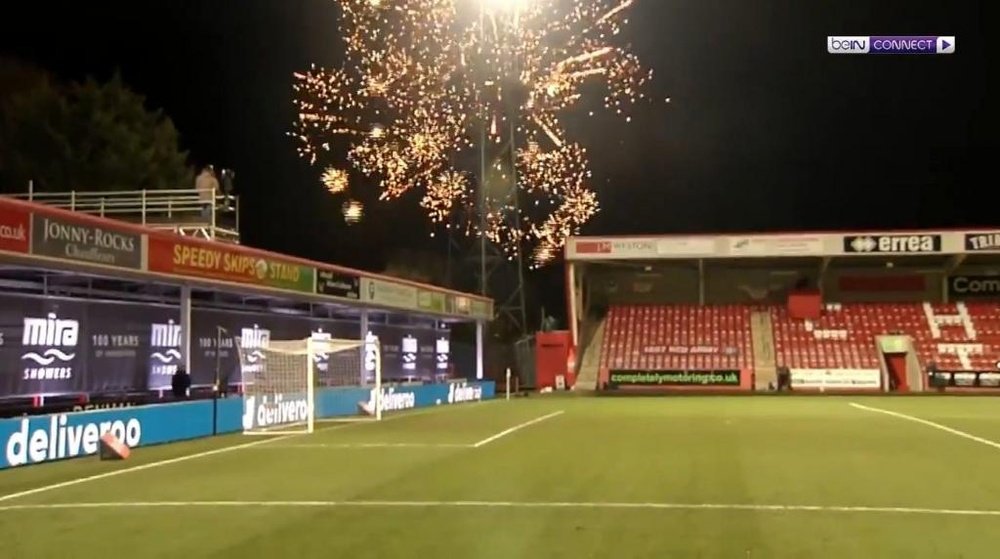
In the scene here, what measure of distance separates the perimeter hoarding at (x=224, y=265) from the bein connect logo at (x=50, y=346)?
2.22 m

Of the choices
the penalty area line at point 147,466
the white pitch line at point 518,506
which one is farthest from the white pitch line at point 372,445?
the white pitch line at point 518,506

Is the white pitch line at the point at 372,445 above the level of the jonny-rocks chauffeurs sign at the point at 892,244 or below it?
below

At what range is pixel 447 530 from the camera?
425 inches

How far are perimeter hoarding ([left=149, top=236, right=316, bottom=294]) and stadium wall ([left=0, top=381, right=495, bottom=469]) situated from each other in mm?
2963

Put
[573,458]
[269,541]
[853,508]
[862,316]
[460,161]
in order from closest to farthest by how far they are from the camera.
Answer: [269,541], [853,508], [573,458], [460,161], [862,316]

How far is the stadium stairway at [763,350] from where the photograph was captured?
52344 mm

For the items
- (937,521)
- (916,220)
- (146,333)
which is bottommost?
(937,521)

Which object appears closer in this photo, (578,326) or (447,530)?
(447,530)

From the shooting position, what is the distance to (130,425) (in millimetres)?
20906

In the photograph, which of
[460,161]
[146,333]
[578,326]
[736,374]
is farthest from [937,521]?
[578,326]

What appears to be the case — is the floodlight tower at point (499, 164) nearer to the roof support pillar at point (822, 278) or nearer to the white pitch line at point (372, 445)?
the roof support pillar at point (822, 278)

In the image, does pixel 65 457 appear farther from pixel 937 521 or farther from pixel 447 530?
pixel 937 521

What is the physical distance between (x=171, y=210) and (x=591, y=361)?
29.9 meters

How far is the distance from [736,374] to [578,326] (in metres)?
9.22
